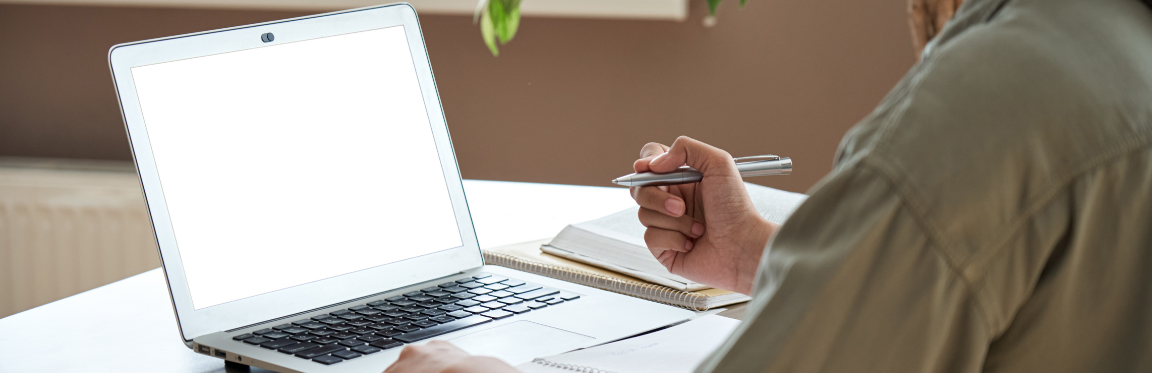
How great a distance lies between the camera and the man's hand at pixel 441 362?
1.98 ft

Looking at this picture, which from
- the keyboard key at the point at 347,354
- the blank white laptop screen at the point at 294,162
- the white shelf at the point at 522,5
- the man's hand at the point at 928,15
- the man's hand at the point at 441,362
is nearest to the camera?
the man's hand at the point at 441,362

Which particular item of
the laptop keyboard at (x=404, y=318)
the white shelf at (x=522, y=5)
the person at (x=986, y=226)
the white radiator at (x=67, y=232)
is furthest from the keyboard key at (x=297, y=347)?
the white radiator at (x=67, y=232)

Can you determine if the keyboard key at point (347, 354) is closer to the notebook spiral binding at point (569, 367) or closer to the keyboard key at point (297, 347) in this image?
the keyboard key at point (297, 347)

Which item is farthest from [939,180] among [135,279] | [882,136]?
[135,279]

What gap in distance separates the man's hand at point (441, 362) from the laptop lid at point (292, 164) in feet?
0.72

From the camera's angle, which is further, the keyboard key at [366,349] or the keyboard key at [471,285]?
the keyboard key at [471,285]

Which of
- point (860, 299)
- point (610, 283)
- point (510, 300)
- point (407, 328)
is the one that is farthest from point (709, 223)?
point (860, 299)

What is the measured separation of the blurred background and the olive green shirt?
150cm

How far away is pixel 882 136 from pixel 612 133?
1.65 metres

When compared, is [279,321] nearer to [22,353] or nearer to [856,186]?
[22,353]

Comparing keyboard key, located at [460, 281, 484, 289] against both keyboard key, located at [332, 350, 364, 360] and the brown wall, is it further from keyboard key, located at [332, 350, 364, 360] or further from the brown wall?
the brown wall

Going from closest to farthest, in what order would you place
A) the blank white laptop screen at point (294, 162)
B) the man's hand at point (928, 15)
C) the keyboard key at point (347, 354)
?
the keyboard key at point (347, 354) → the blank white laptop screen at point (294, 162) → the man's hand at point (928, 15)

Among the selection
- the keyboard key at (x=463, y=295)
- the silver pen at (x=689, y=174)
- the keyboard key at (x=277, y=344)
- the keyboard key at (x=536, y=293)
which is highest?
the silver pen at (x=689, y=174)

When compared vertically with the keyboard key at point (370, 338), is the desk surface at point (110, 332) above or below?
above
